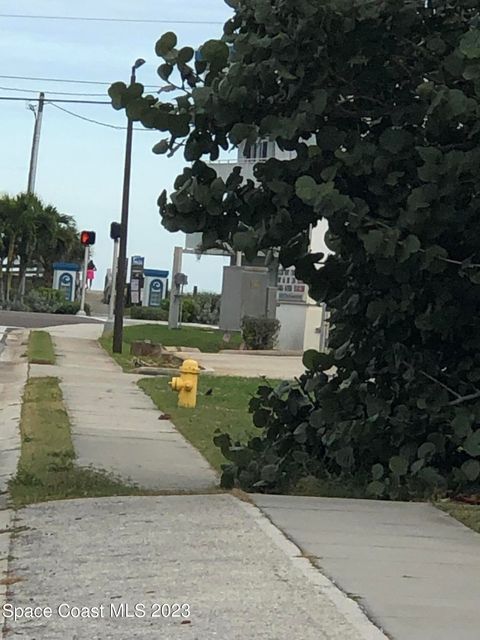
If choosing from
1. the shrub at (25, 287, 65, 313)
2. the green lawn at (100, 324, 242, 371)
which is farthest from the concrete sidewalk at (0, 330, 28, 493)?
the shrub at (25, 287, 65, 313)

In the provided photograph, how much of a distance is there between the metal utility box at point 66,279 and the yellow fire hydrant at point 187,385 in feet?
146

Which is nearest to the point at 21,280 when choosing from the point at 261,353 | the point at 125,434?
the point at 261,353

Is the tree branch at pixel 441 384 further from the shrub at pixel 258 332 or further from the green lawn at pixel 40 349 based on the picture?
the shrub at pixel 258 332

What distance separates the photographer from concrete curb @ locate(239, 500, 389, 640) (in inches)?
209

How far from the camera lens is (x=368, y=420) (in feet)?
31.0

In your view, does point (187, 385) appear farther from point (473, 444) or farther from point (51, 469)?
point (473, 444)

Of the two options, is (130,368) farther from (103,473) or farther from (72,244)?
(72,244)

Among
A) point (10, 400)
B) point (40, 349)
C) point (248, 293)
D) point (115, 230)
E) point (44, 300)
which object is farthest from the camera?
point (44, 300)

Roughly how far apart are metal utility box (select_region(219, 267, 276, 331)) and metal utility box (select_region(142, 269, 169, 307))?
24443 millimetres

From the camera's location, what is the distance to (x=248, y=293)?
32781mm

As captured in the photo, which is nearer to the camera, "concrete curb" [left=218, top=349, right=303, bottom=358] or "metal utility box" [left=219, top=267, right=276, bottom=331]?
"concrete curb" [left=218, top=349, right=303, bottom=358]

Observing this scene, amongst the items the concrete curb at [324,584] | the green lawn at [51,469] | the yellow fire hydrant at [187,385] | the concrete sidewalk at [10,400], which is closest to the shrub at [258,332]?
the concrete sidewalk at [10,400]

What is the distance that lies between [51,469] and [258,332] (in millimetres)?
21353

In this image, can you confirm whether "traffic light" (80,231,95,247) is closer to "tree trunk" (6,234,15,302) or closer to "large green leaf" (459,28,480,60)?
"tree trunk" (6,234,15,302)
